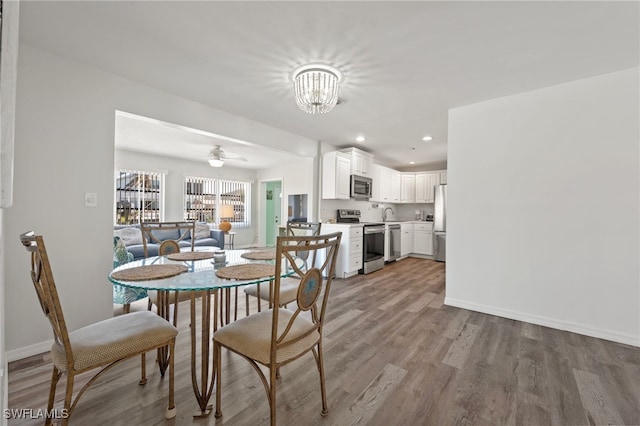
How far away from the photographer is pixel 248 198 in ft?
26.3

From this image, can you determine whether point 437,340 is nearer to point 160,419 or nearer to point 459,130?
point 160,419

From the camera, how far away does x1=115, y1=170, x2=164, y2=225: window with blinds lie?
19.3 ft

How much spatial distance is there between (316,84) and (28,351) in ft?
10.3

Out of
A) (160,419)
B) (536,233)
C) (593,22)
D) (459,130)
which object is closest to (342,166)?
(459,130)

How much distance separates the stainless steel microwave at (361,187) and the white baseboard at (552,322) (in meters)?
2.53

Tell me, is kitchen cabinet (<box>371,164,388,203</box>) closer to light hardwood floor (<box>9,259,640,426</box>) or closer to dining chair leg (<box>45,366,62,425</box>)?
light hardwood floor (<box>9,259,640,426</box>)

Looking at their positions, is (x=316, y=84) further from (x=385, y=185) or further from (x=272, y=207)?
(x=272, y=207)

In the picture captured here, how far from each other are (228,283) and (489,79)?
286 cm

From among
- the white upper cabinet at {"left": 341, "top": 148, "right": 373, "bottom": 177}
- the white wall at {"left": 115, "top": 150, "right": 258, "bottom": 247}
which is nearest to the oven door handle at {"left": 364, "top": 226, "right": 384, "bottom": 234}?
the white upper cabinet at {"left": 341, "top": 148, "right": 373, "bottom": 177}

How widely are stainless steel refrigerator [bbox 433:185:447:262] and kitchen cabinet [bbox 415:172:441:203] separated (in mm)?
761

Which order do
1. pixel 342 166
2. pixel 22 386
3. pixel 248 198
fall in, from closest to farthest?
1. pixel 22 386
2. pixel 342 166
3. pixel 248 198

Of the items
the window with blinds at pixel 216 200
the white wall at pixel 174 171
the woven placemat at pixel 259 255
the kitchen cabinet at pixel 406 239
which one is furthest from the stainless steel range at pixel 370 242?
the white wall at pixel 174 171

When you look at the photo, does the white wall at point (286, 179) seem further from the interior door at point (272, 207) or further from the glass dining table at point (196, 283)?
the glass dining table at point (196, 283)

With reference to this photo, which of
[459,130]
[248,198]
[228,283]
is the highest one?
[459,130]
